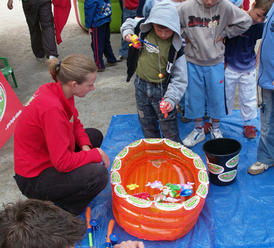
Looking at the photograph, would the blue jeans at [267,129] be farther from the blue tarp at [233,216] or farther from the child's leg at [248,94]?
the child's leg at [248,94]

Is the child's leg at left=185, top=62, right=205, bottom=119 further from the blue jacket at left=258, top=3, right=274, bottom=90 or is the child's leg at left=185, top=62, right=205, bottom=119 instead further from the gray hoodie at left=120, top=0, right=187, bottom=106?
the blue jacket at left=258, top=3, right=274, bottom=90

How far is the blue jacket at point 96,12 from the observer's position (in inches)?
156

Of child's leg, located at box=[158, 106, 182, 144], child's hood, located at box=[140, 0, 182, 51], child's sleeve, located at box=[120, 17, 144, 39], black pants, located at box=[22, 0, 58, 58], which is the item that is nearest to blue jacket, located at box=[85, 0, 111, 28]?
black pants, located at box=[22, 0, 58, 58]

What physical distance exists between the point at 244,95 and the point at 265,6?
72 centimetres

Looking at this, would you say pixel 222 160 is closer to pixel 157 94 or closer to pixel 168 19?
pixel 157 94

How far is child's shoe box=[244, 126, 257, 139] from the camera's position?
2598mm

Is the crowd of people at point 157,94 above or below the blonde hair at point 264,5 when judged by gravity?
below

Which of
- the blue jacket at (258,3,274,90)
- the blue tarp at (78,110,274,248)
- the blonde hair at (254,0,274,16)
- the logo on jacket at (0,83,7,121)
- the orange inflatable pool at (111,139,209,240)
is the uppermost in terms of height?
the blonde hair at (254,0,274,16)

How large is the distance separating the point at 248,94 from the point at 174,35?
3.00ft

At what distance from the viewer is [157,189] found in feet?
6.55

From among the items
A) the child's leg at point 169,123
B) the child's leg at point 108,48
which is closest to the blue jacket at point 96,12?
the child's leg at point 108,48

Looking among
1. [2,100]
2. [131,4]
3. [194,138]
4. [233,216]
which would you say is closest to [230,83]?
[194,138]

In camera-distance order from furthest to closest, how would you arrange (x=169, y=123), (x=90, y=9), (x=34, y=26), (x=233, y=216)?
(x=34, y=26)
(x=90, y=9)
(x=169, y=123)
(x=233, y=216)

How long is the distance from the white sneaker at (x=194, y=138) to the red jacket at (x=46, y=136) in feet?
3.23
